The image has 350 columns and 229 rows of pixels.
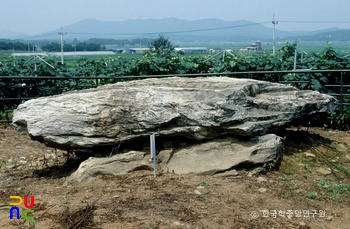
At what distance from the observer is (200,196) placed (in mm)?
5043

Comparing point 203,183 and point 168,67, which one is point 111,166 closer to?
point 203,183

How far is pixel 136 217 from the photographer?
14.7ft

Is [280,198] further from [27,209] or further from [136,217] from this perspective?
[27,209]

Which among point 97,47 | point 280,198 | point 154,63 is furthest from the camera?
point 97,47

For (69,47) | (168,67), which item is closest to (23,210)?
(168,67)

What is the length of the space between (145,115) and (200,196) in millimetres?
1450

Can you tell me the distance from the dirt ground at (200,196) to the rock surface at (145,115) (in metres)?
0.55

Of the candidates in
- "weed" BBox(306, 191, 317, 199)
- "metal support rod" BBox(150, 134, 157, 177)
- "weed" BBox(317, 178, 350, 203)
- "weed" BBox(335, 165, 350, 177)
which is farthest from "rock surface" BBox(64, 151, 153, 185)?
"weed" BBox(335, 165, 350, 177)

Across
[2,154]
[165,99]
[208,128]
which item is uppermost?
[165,99]

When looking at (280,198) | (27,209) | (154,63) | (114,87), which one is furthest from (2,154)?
(154,63)

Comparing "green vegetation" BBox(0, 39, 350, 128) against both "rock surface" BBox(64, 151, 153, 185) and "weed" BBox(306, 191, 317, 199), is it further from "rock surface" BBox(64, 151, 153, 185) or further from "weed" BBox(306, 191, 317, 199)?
"weed" BBox(306, 191, 317, 199)

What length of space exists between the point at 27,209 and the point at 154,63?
8.10 m

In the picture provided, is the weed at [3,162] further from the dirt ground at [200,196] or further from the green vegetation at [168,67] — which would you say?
the green vegetation at [168,67]

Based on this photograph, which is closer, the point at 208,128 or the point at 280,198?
the point at 280,198
